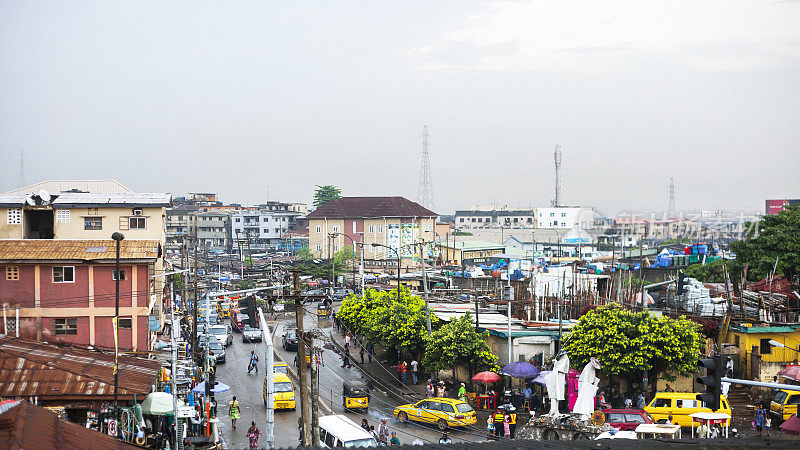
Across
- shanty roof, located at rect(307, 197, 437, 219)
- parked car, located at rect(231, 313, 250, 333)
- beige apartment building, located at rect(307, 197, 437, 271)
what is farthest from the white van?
shanty roof, located at rect(307, 197, 437, 219)

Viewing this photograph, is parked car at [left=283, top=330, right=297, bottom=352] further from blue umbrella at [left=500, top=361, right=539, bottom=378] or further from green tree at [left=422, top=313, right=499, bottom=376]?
blue umbrella at [left=500, top=361, right=539, bottom=378]

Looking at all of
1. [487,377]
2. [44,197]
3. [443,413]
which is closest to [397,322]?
[487,377]

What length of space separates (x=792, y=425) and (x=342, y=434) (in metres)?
14.5

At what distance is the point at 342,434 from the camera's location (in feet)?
75.4

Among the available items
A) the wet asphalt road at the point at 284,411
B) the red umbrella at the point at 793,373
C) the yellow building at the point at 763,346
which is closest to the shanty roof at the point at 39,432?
the wet asphalt road at the point at 284,411

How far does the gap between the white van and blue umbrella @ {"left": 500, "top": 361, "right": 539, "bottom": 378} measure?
29.0 feet

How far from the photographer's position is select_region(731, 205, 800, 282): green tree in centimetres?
4719

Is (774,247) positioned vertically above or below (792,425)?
above

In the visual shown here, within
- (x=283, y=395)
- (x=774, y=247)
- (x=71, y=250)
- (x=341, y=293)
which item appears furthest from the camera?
(x=341, y=293)

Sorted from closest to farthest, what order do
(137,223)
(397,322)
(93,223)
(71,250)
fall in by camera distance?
(71,250)
(397,322)
(93,223)
(137,223)

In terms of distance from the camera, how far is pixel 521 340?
113 ft

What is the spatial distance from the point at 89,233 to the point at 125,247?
10691 millimetres

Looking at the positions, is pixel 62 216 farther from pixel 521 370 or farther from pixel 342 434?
pixel 521 370

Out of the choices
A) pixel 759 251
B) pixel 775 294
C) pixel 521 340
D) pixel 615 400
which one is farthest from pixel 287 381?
pixel 759 251
